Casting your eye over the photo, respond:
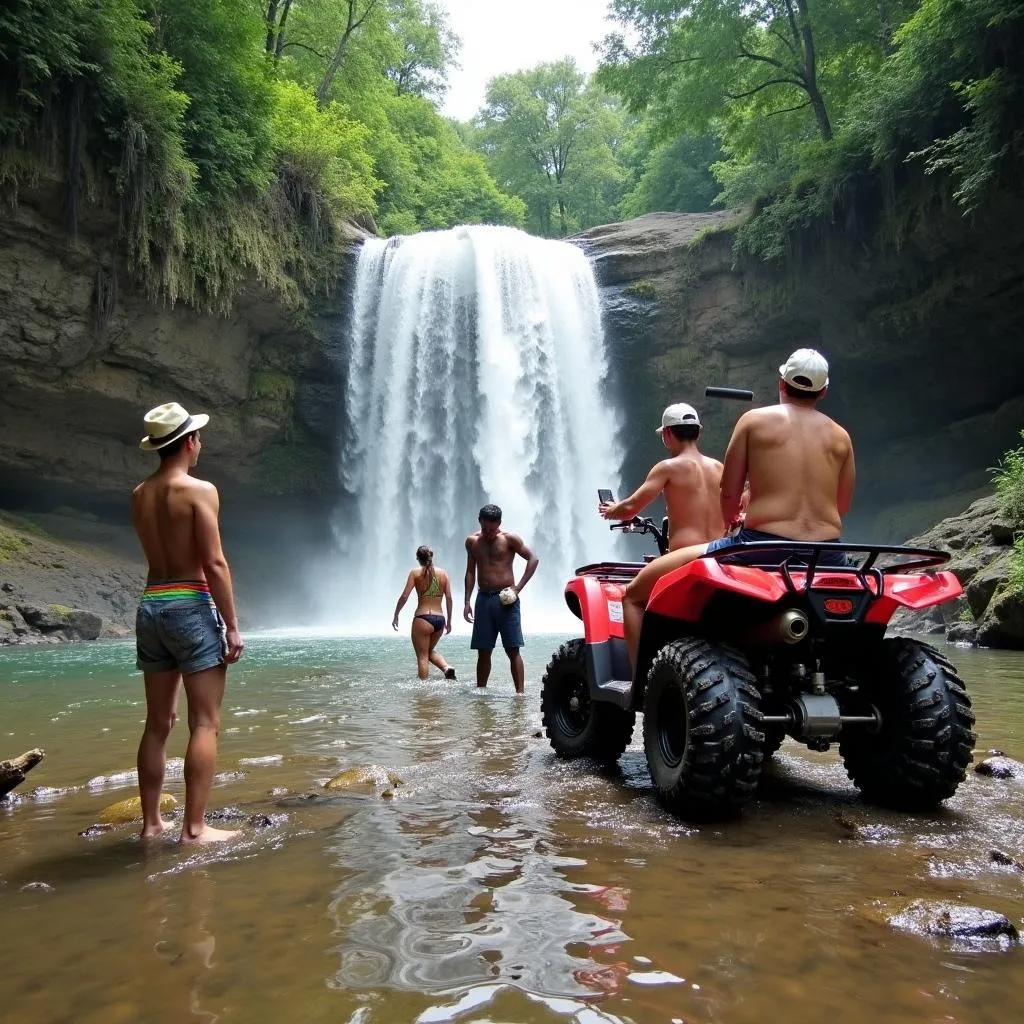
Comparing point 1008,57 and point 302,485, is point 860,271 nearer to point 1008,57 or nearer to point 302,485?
point 1008,57

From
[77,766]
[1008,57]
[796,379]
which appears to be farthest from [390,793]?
[1008,57]

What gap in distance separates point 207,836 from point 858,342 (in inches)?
819

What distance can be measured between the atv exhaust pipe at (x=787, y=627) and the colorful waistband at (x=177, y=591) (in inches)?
82.4

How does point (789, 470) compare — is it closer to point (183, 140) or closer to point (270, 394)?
point (183, 140)

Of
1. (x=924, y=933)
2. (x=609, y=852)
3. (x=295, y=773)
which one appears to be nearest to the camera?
(x=924, y=933)

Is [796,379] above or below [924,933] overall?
above

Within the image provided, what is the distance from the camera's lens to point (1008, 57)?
43.3 feet

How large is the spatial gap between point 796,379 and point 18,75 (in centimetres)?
1599

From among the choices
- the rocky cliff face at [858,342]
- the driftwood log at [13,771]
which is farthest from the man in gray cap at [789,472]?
the rocky cliff face at [858,342]

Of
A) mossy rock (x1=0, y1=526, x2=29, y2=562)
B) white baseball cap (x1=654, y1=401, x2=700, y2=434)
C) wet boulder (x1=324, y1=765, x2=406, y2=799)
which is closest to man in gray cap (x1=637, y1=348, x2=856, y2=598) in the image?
white baseball cap (x1=654, y1=401, x2=700, y2=434)

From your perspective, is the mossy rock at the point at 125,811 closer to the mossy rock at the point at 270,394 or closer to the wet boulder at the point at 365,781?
the wet boulder at the point at 365,781

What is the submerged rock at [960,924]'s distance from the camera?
5.85ft

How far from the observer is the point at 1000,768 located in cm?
362

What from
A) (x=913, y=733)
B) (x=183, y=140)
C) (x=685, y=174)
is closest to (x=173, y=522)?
(x=913, y=733)
